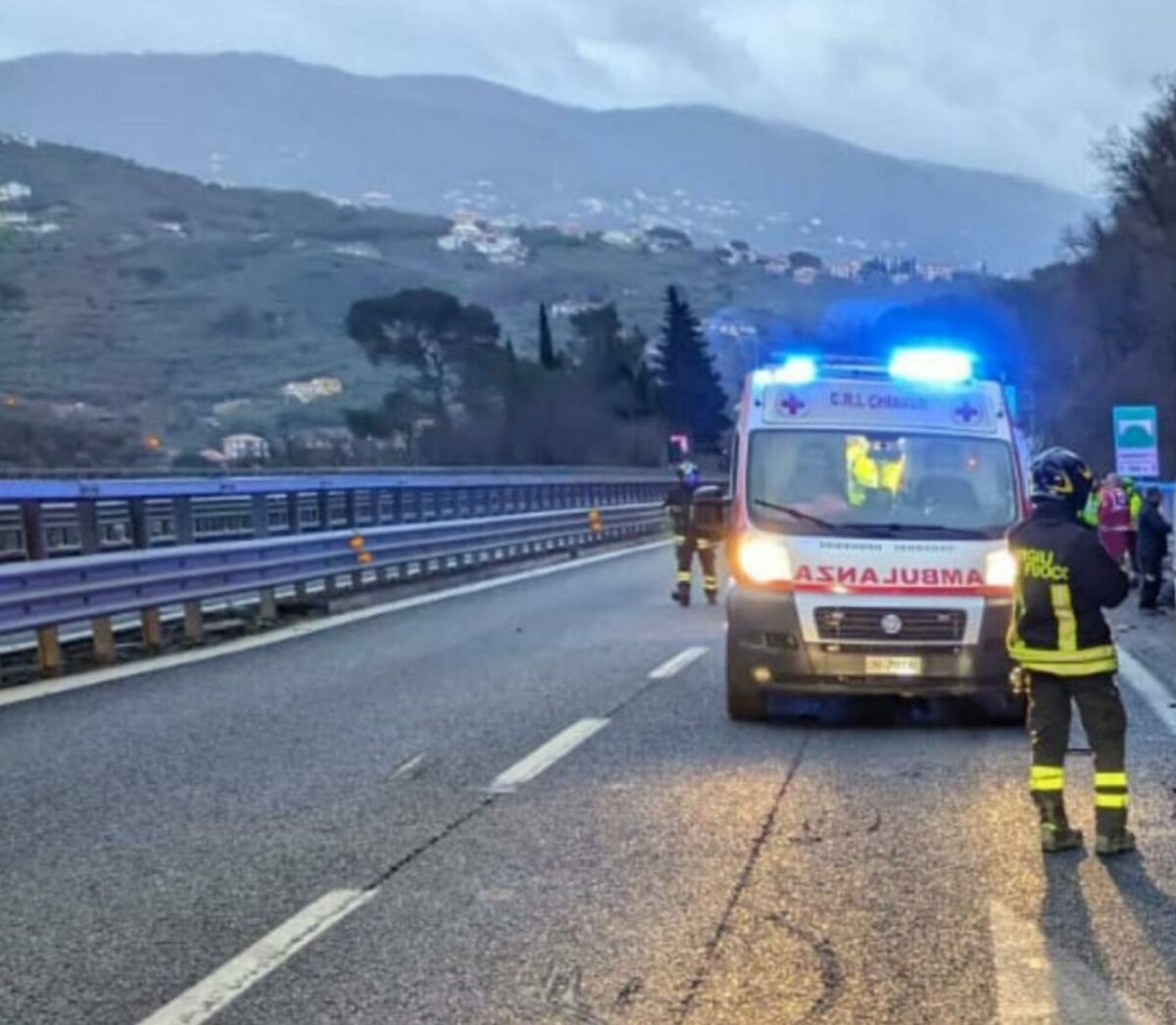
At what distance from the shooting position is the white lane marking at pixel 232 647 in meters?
11.0

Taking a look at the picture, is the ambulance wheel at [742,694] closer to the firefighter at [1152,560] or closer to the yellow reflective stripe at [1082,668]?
the yellow reflective stripe at [1082,668]

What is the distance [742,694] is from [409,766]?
234 centimetres

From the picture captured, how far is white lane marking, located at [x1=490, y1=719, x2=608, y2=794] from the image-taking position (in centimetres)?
766

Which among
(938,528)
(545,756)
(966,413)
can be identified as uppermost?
(966,413)

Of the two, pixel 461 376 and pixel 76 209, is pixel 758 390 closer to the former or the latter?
pixel 461 376

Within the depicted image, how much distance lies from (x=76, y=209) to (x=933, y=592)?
417ft

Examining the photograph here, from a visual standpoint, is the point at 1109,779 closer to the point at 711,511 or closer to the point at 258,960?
the point at 258,960

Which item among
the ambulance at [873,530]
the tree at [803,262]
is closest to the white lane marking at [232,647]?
the ambulance at [873,530]

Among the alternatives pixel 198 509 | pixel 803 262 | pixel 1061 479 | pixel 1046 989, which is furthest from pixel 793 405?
pixel 803 262

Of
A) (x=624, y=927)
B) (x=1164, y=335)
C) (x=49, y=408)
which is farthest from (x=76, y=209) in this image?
(x=624, y=927)

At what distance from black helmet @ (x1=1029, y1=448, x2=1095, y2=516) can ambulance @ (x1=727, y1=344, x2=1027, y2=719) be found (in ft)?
8.80

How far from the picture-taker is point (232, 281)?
399 ft

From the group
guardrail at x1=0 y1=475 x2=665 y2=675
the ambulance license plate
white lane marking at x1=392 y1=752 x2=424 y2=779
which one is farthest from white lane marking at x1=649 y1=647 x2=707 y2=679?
guardrail at x1=0 y1=475 x2=665 y2=675

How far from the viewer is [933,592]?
30.6ft
